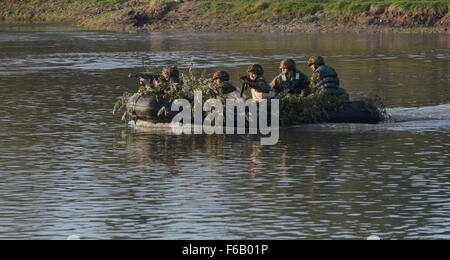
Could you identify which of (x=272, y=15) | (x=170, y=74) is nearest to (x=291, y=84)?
(x=170, y=74)

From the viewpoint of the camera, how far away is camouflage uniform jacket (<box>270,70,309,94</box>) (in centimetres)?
2706

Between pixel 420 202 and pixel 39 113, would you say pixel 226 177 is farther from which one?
pixel 39 113

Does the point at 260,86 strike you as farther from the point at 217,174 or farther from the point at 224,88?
the point at 217,174

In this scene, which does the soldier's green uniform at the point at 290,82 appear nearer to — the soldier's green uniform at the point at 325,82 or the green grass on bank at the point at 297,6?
the soldier's green uniform at the point at 325,82

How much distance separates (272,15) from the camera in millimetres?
75938

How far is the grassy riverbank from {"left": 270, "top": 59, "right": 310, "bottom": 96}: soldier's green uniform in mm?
43888

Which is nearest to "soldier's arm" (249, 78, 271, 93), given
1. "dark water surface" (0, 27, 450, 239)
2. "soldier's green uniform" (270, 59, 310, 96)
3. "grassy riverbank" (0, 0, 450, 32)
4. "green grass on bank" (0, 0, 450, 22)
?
"soldier's green uniform" (270, 59, 310, 96)

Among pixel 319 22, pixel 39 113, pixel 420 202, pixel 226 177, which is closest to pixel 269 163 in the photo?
pixel 226 177

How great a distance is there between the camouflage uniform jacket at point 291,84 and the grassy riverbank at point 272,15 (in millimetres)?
43867

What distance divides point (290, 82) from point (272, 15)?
49221 mm

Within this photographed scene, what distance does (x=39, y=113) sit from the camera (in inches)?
1187

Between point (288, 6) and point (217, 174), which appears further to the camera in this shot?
point (288, 6)

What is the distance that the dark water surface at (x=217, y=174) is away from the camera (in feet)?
50.5

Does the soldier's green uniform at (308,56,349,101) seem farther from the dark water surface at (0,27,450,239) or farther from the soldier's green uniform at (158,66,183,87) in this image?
the soldier's green uniform at (158,66,183,87)
